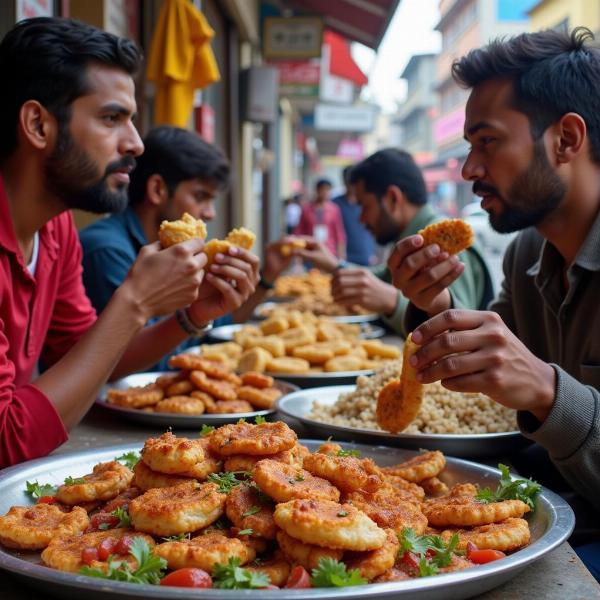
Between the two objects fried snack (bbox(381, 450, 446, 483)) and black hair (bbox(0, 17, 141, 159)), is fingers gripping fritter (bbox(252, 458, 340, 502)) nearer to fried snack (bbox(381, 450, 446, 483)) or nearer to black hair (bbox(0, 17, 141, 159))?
fried snack (bbox(381, 450, 446, 483))

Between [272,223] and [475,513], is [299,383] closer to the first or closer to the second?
[475,513]

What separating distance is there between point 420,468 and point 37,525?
965 mm

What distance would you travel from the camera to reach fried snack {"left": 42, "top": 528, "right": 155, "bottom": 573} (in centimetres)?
128

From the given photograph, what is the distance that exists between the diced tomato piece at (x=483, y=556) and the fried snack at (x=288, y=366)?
198cm

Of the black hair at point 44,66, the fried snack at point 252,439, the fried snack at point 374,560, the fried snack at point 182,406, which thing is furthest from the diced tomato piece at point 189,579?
the black hair at point 44,66

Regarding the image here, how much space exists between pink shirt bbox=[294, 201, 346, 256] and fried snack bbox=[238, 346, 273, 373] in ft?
44.3

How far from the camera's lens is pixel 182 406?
2561 millimetres

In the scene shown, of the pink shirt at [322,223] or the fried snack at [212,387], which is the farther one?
the pink shirt at [322,223]

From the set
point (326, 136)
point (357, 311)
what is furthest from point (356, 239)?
point (326, 136)

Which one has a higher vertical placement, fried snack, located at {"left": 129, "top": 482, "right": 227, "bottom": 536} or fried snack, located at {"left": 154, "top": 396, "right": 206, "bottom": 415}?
fried snack, located at {"left": 129, "top": 482, "right": 227, "bottom": 536}

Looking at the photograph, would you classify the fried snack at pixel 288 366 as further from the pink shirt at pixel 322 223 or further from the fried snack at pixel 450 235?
the pink shirt at pixel 322 223

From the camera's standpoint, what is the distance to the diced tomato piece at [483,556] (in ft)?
4.59

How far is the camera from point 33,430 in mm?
2117

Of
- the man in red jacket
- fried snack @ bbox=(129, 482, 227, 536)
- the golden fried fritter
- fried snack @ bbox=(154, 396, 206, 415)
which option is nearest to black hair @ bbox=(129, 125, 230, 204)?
the man in red jacket
